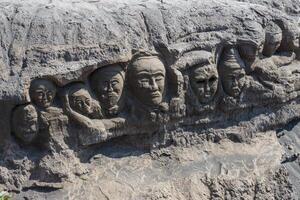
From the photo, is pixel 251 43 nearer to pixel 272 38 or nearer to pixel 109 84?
pixel 272 38

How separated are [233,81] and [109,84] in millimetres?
696

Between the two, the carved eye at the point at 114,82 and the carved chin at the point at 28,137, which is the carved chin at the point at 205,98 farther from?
the carved chin at the point at 28,137

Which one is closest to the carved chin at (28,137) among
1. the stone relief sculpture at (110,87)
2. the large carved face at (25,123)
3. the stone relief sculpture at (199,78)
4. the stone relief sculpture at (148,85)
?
the large carved face at (25,123)

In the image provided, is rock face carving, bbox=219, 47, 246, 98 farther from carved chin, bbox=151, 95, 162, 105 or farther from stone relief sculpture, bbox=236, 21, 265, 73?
carved chin, bbox=151, 95, 162, 105

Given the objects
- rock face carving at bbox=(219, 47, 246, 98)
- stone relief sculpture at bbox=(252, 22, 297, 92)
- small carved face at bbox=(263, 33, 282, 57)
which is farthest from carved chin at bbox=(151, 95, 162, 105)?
small carved face at bbox=(263, 33, 282, 57)

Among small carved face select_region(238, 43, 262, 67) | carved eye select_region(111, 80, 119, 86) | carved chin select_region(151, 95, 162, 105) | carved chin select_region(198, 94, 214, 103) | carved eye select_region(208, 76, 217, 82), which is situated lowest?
carved chin select_region(198, 94, 214, 103)

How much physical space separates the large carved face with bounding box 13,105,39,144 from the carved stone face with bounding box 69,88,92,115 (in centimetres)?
18

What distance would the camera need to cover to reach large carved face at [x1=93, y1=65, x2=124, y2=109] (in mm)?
2875

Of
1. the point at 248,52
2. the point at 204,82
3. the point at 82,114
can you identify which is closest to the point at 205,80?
the point at 204,82

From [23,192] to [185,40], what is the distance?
1039mm

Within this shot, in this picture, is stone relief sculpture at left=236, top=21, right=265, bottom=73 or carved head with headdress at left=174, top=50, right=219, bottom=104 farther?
stone relief sculpture at left=236, top=21, right=265, bottom=73

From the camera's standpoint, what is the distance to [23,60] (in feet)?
8.95

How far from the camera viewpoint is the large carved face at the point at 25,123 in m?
2.73

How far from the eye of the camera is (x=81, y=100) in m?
2.85
